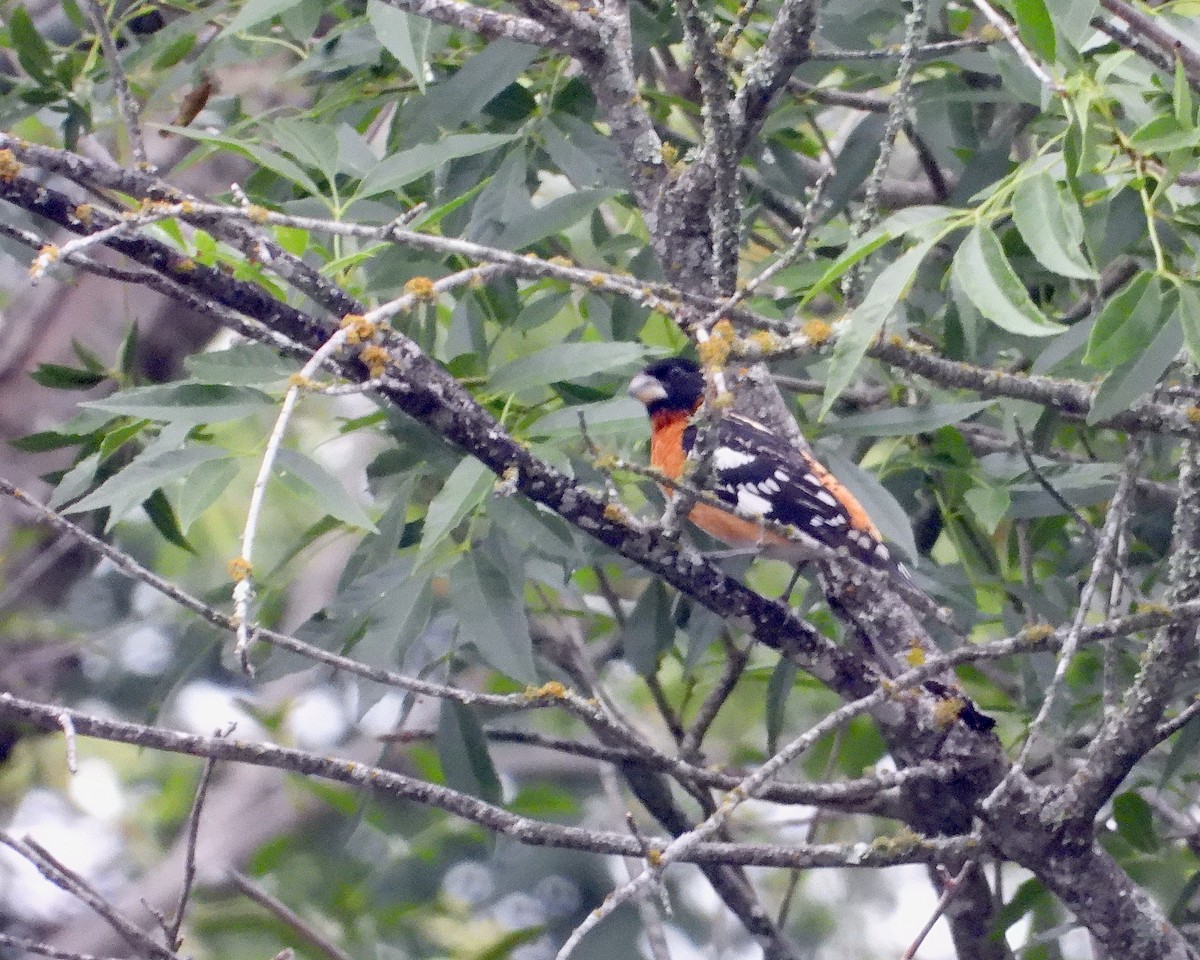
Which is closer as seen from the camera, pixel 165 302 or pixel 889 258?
pixel 889 258

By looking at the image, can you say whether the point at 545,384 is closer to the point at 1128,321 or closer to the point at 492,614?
the point at 492,614

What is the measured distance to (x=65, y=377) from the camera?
2.89m

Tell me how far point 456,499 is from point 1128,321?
100cm

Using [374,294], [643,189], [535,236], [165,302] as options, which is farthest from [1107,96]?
[165,302]

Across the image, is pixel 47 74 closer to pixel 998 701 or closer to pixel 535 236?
pixel 535 236

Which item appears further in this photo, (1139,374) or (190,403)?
(190,403)

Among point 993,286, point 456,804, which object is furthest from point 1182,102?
point 456,804

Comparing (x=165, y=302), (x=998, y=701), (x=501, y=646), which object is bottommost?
(x=998, y=701)

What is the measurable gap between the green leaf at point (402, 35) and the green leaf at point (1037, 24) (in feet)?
3.15

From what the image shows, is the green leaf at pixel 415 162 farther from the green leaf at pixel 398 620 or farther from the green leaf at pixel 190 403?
the green leaf at pixel 398 620

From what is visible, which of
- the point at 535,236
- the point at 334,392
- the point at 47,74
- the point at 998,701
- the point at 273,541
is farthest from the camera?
the point at 273,541

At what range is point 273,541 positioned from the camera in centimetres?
567

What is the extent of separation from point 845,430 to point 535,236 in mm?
745

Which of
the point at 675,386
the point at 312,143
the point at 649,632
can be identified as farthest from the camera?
the point at 675,386
